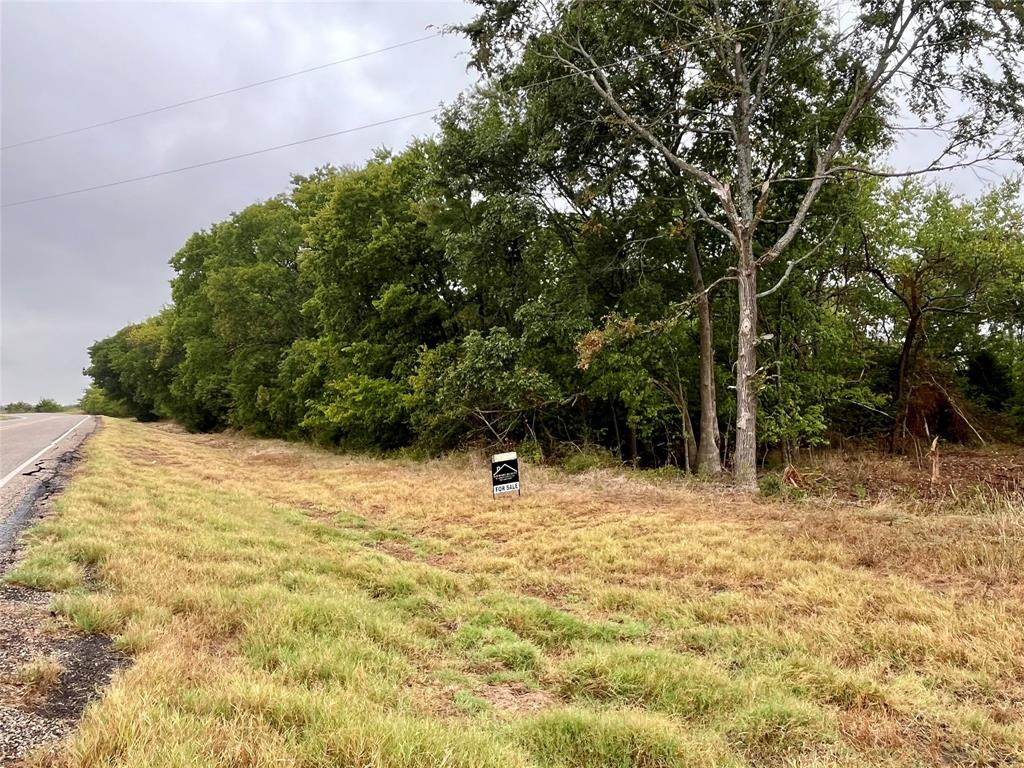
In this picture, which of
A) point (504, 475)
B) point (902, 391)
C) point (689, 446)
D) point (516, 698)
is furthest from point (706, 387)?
point (516, 698)

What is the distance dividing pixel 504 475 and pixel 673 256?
8.68 meters

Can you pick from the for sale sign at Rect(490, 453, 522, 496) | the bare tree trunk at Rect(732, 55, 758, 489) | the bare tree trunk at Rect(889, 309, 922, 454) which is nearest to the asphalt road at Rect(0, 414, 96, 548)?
the for sale sign at Rect(490, 453, 522, 496)

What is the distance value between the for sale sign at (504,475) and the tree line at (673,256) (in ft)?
9.07

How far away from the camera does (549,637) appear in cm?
421

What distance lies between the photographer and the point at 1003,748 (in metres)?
2.80

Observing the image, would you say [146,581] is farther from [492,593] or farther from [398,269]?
[398,269]

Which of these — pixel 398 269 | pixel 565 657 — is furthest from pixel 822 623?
pixel 398 269

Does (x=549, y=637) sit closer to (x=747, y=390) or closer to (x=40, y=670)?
(x=40, y=670)

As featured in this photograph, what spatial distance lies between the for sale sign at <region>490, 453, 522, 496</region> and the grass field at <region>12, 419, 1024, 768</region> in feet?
8.12

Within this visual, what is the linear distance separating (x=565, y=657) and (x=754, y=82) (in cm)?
1369

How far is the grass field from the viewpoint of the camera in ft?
8.59

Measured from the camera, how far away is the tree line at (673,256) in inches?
480

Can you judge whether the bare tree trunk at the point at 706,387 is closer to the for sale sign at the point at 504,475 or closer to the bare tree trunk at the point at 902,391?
the for sale sign at the point at 504,475

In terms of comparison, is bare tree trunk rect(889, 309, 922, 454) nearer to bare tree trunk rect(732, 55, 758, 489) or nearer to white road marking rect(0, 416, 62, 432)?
bare tree trunk rect(732, 55, 758, 489)
